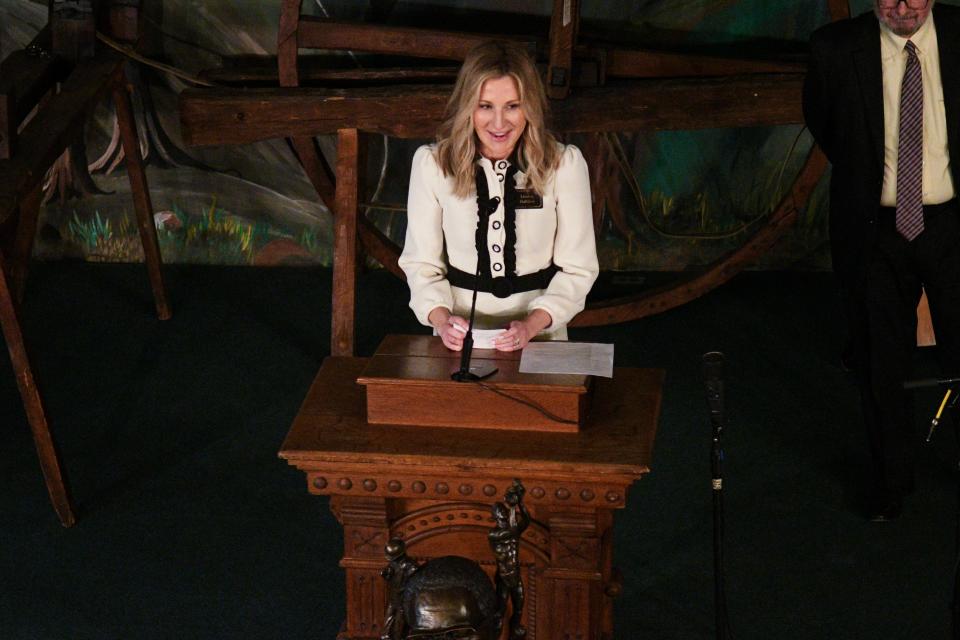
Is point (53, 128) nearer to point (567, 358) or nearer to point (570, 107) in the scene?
point (570, 107)

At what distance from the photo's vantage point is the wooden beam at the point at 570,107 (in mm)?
5855

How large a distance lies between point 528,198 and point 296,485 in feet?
6.06

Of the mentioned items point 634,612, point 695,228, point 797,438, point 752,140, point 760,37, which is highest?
point 760,37

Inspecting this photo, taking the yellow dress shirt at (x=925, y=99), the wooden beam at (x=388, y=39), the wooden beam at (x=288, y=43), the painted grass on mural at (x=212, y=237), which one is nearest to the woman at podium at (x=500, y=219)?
the yellow dress shirt at (x=925, y=99)

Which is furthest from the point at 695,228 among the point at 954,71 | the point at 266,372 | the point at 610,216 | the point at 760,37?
the point at 954,71

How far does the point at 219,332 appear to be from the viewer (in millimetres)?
6848

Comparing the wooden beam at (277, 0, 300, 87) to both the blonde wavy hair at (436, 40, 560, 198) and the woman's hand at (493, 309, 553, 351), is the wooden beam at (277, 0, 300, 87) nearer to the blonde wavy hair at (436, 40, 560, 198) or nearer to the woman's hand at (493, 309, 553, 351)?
the blonde wavy hair at (436, 40, 560, 198)

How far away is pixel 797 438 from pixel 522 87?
2.44 m

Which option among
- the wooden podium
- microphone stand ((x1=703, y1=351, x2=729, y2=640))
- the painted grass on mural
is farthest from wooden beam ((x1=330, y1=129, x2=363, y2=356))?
microphone stand ((x1=703, y1=351, x2=729, y2=640))

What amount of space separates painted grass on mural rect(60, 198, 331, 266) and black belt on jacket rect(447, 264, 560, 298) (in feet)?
12.0

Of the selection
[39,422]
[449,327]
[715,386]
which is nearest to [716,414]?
[715,386]

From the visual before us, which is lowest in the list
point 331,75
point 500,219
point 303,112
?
point 500,219

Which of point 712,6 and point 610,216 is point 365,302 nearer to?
point 610,216

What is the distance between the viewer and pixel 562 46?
228 inches
